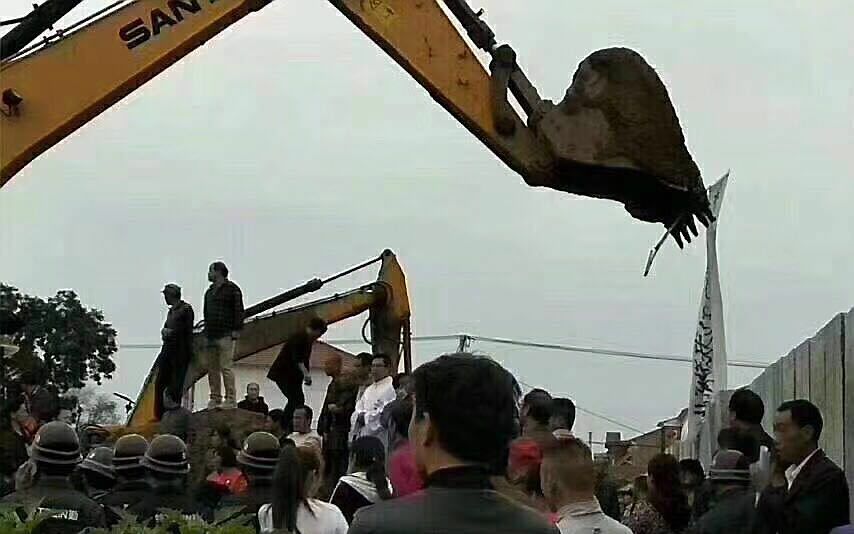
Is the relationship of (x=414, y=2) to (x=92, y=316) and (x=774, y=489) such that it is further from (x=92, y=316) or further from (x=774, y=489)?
(x=92, y=316)

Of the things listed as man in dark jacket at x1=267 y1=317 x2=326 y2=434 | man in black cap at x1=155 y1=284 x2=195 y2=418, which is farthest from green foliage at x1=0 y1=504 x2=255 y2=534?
man in dark jacket at x1=267 y1=317 x2=326 y2=434

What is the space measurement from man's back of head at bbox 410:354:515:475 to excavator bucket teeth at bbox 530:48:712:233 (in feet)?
22.3

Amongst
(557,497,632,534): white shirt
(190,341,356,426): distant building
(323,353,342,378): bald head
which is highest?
(190,341,356,426): distant building

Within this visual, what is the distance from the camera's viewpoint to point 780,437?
6.60 m

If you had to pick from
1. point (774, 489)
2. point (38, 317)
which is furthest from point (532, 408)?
point (38, 317)

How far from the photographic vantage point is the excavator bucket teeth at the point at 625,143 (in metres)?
9.84

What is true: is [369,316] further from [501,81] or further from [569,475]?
[569,475]

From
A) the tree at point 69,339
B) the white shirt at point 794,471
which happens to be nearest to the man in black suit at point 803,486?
the white shirt at point 794,471

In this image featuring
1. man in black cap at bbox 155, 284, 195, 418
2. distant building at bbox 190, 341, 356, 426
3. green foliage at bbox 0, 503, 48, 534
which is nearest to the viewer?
green foliage at bbox 0, 503, 48, 534

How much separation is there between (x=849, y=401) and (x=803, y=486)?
1.88 metres

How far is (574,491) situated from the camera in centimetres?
517

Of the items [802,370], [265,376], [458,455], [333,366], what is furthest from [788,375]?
[265,376]

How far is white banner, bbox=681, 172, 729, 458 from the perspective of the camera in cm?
1831

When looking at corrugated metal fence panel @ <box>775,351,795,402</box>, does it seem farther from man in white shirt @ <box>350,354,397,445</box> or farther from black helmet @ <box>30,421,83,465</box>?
black helmet @ <box>30,421,83,465</box>
